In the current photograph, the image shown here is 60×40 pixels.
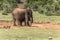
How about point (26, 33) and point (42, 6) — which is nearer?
point (26, 33)

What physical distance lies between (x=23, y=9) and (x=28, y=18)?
73 centimetres

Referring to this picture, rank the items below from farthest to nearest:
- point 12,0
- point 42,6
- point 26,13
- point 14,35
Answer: point 12,0 < point 42,6 < point 26,13 < point 14,35

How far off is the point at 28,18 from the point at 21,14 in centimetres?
61

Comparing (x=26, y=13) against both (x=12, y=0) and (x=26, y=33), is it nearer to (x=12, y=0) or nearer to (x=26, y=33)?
(x=26, y=33)

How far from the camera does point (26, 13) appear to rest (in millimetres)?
19422

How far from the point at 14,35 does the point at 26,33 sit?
996 millimetres

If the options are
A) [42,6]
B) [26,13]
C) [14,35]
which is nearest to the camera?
[14,35]

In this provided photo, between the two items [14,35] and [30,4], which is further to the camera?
[30,4]

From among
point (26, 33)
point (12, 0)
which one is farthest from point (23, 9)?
point (12, 0)

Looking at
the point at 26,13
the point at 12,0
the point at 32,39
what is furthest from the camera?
the point at 12,0

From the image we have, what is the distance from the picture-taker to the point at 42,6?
1323 inches

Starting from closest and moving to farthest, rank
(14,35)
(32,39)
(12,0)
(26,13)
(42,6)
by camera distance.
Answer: (32,39) < (14,35) < (26,13) < (42,6) < (12,0)

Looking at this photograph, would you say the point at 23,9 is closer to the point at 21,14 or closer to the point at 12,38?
the point at 21,14

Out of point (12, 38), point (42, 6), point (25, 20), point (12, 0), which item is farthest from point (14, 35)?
point (12, 0)
